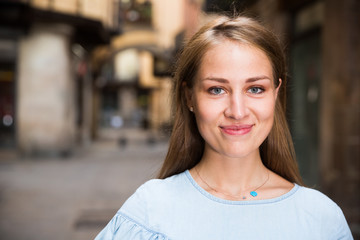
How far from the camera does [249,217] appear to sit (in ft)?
5.02

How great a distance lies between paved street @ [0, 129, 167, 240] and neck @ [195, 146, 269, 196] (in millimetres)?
608

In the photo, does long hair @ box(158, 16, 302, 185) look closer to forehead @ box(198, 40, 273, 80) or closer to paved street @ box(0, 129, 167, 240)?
forehead @ box(198, 40, 273, 80)

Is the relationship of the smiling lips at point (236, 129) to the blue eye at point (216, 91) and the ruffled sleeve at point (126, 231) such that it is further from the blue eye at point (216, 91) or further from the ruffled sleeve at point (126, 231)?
the ruffled sleeve at point (126, 231)

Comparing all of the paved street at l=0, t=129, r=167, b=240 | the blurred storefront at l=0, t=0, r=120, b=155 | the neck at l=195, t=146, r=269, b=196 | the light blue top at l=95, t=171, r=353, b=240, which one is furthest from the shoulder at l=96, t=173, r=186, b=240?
the blurred storefront at l=0, t=0, r=120, b=155

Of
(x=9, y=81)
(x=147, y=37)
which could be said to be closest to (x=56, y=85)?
(x=9, y=81)

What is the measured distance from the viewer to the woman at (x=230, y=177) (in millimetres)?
1520

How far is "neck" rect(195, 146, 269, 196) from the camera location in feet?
5.52

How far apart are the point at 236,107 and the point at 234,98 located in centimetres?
3

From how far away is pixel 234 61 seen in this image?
5.06 feet

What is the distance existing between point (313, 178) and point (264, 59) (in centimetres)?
596

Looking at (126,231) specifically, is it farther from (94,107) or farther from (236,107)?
(94,107)

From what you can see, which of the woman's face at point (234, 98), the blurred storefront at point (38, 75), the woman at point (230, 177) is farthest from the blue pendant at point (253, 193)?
the blurred storefront at point (38, 75)

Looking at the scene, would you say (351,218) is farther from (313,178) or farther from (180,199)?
(180,199)

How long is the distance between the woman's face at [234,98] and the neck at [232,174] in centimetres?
8
